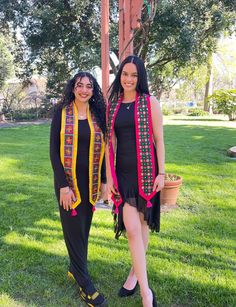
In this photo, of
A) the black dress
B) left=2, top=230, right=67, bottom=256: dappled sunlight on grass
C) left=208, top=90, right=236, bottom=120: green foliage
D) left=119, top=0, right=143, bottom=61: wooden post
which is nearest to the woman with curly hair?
the black dress

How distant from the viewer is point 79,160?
6.92 ft

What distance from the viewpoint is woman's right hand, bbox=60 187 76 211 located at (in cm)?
209

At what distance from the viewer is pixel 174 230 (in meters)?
3.42

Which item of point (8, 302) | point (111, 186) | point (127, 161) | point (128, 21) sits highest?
point (128, 21)

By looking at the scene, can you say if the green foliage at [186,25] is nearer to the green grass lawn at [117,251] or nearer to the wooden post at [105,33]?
the wooden post at [105,33]

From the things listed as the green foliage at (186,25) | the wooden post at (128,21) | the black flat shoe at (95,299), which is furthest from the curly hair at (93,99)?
the green foliage at (186,25)

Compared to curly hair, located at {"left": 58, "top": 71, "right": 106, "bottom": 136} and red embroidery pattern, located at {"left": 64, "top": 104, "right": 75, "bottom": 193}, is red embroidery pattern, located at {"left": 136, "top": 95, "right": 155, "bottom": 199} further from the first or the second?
red embroidery pattern, located at {"left": 64, "top": 104, "right": 75, "bottom": 193}

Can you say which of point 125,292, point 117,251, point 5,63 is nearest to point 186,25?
point 117,251

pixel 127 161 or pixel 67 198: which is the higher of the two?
pixel 127 161

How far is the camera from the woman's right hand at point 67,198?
6.86ft

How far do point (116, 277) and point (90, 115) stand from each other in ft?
4.19

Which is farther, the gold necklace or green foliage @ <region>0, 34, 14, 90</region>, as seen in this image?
green foliage @ <region>0, 34, 14, 90</region>

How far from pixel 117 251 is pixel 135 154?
1.23 meters

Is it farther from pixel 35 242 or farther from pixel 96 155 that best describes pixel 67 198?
pixel 35 242
